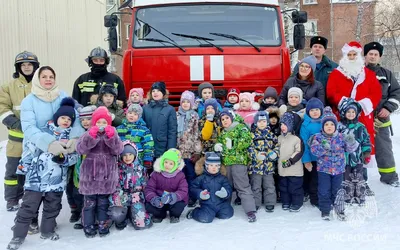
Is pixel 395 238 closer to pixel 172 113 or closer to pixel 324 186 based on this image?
pixel 324 186

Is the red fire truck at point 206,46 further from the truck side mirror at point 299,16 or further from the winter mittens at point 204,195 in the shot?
the winter mittens at point 204,195

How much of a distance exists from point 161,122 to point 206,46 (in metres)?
1.40

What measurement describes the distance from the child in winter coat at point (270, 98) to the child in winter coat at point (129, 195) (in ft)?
5.83

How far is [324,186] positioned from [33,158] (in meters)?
3.04

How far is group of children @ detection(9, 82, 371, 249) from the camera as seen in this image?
3916 mm

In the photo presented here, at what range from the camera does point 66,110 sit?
3.95 m

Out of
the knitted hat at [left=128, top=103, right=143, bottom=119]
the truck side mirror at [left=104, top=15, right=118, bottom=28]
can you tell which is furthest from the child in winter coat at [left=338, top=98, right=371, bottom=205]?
the truck side mirror at [left=104, top=15, right=118, bottom=28]

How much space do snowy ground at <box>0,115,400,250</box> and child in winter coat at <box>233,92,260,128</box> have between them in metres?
1.12

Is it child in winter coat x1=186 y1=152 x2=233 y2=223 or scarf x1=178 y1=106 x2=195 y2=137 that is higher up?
scarf x1=178 y1=106 x2=195 y2=137

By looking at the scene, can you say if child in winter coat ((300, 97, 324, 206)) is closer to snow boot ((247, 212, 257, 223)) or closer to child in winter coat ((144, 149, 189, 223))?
snow boot ((247, 212, 257, 223))

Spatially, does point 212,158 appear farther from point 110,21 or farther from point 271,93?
point 110,21

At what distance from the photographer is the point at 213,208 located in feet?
14.2

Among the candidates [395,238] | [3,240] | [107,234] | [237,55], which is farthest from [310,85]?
[3,240]

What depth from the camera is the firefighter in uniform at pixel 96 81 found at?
199 inches
